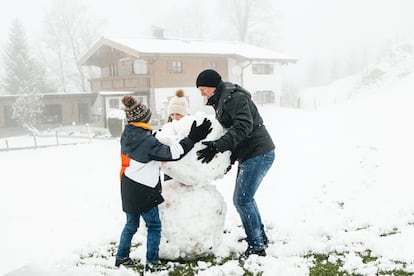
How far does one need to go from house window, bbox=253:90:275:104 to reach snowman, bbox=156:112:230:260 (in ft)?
97.3

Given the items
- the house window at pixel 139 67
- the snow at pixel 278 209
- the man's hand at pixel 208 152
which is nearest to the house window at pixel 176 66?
the house window at pixel 139 67

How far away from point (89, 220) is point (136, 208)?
10.5ft

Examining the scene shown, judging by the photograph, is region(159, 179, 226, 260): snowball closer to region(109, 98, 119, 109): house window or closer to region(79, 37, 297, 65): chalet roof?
region(79, 37, 297, 65): chalet roof

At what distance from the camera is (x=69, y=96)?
33.7 metres

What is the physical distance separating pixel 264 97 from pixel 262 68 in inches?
103

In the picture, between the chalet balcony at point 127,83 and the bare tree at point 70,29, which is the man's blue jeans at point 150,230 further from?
the bare tree at point 70,29

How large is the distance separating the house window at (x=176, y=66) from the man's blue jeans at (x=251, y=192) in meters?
24.0

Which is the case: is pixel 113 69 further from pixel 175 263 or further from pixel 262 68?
pixel 175 263

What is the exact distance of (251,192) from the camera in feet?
14.8

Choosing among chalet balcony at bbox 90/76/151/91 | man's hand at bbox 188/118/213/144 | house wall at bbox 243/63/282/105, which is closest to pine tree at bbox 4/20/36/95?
chalet balcony at bbox 90/76/151/91

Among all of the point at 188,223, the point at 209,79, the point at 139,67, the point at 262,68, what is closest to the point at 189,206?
the point at 188,223

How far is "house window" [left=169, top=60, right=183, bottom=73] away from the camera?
2795cm

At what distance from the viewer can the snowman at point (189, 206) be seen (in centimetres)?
442

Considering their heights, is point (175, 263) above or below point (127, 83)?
below
